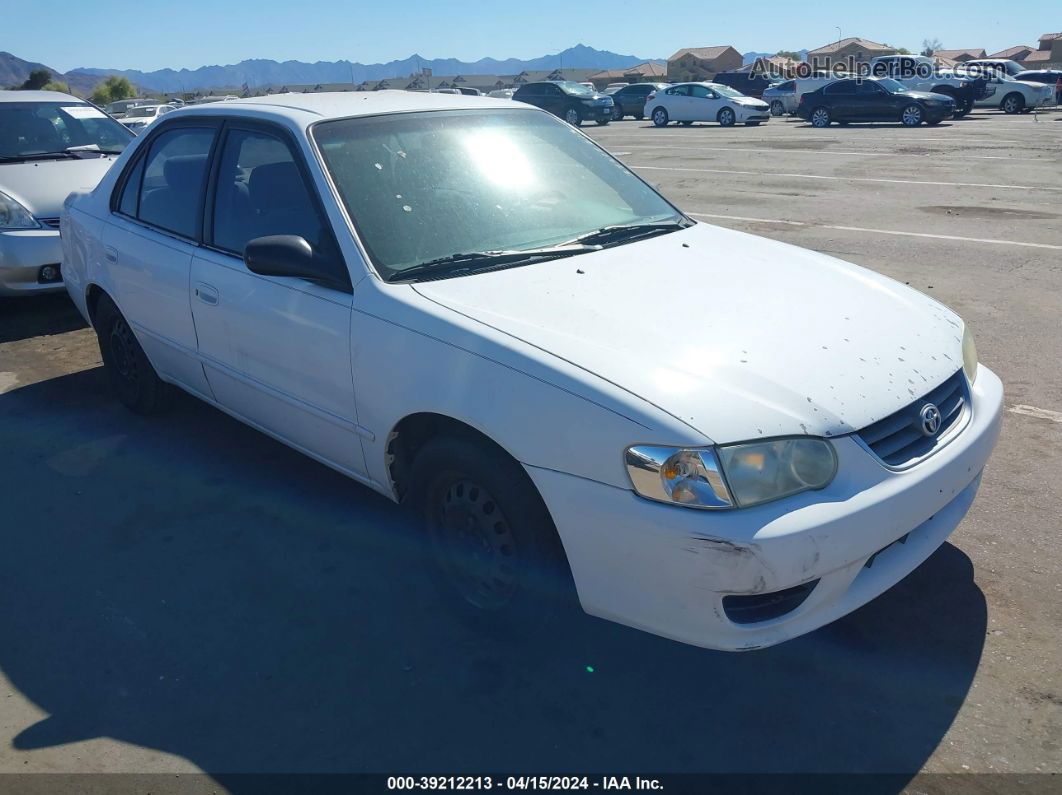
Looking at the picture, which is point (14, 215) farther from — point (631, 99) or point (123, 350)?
point (631, 99)

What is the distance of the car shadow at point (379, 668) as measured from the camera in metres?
2.72

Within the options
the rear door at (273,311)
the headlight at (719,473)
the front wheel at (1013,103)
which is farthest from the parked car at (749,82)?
the headlight at (719,473)

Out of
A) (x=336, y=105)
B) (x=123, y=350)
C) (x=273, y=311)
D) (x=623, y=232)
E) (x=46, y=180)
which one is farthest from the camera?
(x=46, y=180)

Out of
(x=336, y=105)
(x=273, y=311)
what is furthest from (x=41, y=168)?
(x=273, y=311)

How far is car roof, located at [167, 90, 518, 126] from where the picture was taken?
3838 millimetres

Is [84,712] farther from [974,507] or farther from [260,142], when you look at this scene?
[974,507]

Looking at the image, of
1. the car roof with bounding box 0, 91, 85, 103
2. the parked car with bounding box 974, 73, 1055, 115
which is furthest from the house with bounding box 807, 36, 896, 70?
the car roof with bounding box 0, 91, 85, 103

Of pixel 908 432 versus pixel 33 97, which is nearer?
pixel 908 432

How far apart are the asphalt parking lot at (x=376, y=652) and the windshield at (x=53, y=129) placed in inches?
154

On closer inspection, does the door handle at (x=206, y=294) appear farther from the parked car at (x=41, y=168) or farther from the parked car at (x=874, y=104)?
the parked car at (x=874, y=104)

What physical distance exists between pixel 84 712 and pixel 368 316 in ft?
5.03

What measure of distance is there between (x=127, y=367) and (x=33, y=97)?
4754mm

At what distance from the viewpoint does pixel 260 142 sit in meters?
3.97

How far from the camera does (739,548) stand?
243 centimetres
